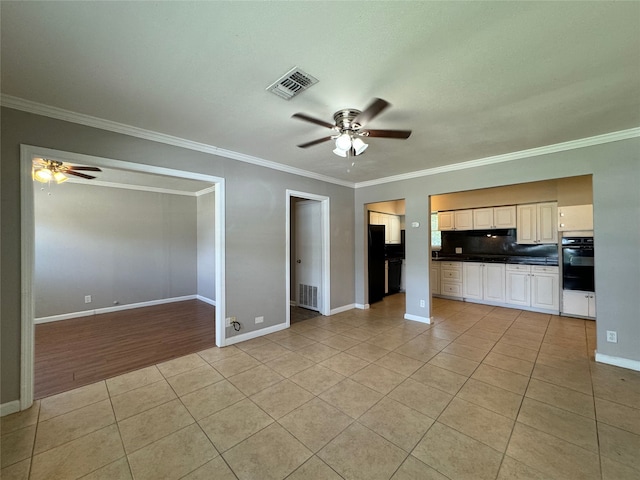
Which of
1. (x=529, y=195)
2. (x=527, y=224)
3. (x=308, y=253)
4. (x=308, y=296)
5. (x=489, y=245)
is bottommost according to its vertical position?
(x=308, y=296)

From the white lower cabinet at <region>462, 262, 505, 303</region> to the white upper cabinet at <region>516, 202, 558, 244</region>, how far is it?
797 mm

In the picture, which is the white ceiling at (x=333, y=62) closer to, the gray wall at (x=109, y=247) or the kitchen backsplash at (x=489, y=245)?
the kitchen backsplash at (x=489, y=245)

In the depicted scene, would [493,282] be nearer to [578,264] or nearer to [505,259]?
[505,259]

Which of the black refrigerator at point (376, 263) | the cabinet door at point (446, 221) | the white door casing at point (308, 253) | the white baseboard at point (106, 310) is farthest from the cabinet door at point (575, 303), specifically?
the white baseboard at point (106, 310)

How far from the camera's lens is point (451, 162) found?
3768 millimetres

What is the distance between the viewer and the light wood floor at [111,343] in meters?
2.67

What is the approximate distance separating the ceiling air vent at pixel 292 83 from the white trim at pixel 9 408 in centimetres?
331

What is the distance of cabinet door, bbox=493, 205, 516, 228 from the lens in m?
5.23

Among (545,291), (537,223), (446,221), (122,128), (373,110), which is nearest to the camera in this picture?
(373,110)

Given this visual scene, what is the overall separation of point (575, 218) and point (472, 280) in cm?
203

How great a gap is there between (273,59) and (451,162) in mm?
3144

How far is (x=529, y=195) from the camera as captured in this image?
5.04 metres

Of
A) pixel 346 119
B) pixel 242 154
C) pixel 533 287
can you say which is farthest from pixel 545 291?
pixel 242 154

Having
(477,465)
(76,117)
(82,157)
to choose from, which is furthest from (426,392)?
(76,117)
